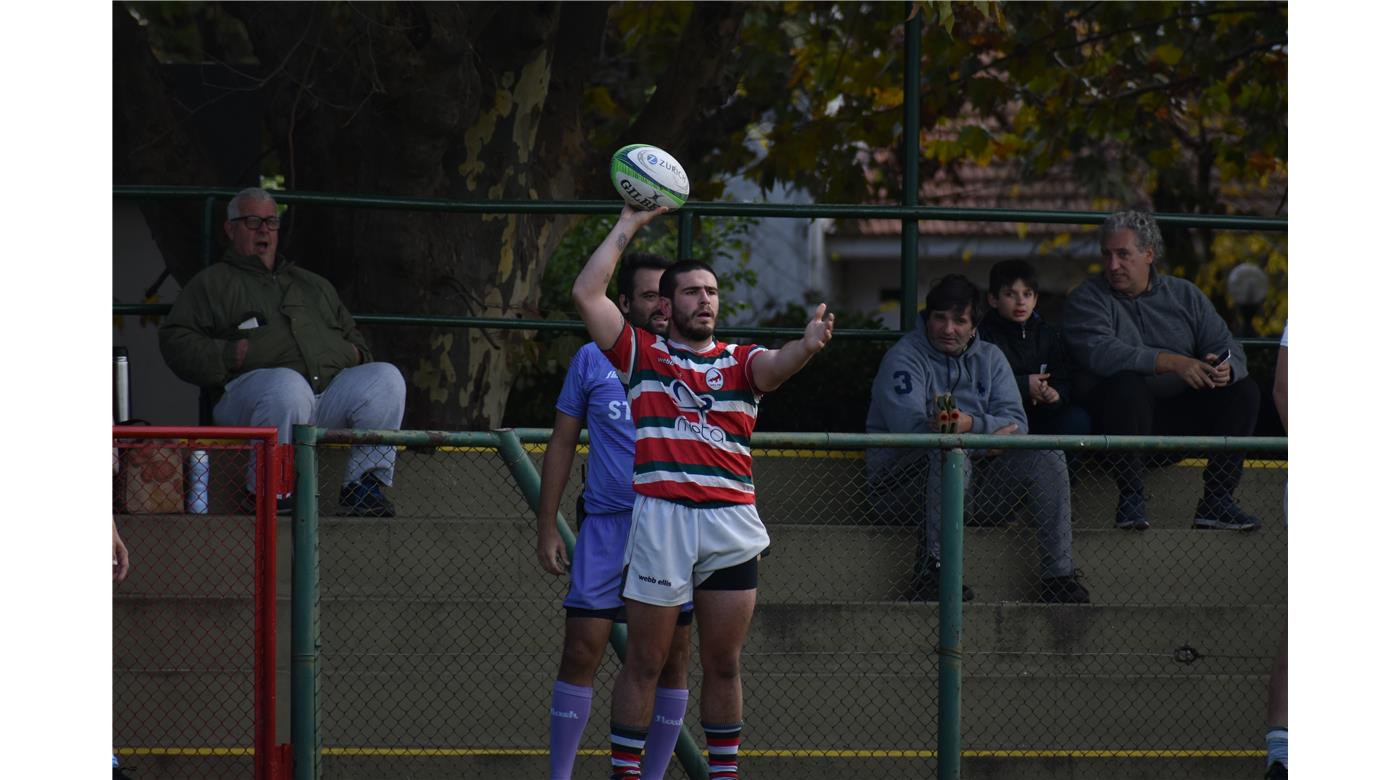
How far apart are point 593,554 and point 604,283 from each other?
1089mm

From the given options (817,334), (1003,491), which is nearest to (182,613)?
(817,334)

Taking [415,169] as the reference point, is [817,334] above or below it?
below

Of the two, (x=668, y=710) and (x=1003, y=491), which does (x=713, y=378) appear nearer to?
(x=668, y=710)

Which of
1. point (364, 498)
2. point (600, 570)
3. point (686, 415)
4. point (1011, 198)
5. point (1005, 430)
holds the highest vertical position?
point (1011, 198)

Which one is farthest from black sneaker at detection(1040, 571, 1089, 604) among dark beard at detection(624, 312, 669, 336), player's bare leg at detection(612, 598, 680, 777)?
player's bare leg at detection(612, 598, 680, 777)

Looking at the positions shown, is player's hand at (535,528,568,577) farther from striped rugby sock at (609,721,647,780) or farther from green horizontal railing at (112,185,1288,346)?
green horizontal railing at (112,185,1288,346)

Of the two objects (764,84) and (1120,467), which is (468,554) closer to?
(1120,467)

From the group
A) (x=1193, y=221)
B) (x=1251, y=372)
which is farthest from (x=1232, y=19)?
(x=1193, y=221)

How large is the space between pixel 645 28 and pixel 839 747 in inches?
267

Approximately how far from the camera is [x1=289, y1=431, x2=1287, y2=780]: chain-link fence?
7867mm

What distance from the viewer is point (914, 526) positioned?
27.3 feet

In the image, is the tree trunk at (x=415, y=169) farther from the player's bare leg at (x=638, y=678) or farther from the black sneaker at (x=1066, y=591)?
the player's bare leg at (x=638, y=678)

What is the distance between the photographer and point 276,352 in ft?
27.8

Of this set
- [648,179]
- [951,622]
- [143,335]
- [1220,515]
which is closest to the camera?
[648,179]
